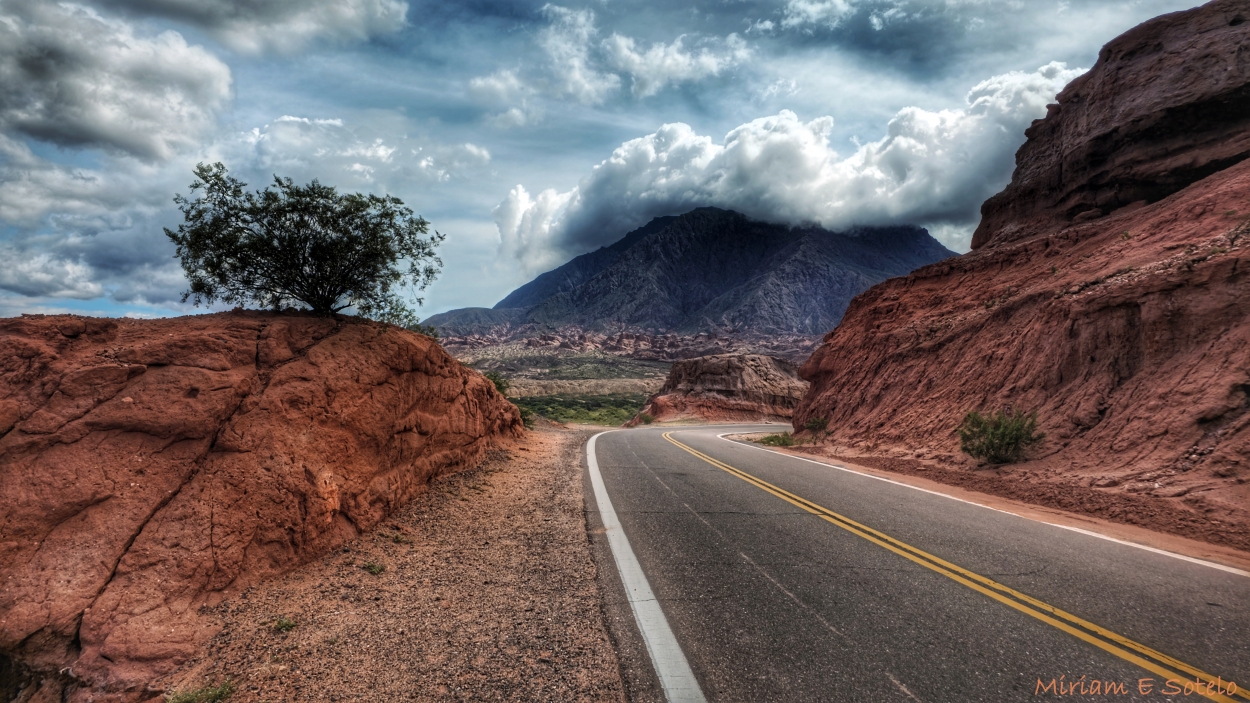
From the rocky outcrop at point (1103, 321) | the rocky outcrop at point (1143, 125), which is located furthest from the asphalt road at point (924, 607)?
the rocky outcrop at point (1143, 125)

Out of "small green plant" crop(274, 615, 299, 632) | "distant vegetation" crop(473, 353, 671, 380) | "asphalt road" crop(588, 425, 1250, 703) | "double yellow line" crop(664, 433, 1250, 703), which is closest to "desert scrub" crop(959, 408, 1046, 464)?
"asphalt road" crop(588, 425, 1250, 703)

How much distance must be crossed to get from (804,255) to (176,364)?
21208 cm

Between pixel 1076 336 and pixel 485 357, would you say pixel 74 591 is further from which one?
pixel 485 357

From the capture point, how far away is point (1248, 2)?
57.4ft

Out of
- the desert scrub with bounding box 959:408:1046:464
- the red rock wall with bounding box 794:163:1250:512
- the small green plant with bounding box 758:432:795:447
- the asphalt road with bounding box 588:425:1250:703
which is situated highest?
the red rock wall with bounding box 794:163:1250:512

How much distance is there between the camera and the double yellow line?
3.02 metres

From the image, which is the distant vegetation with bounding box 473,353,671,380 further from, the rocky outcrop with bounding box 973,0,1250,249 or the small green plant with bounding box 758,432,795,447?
the rocky outcrop with bounding box 973,0,1250,249

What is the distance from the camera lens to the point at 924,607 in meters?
3.98

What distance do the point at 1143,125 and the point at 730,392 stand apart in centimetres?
4090

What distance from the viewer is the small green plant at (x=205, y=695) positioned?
3.00 metres

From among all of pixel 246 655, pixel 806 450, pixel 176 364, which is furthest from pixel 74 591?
pixel 806 450

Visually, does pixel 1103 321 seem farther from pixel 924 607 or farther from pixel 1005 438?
pixel 924 607

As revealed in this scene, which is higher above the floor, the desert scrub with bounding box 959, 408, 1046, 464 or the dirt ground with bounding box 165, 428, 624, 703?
the desert scrub with bounding box 959, 408, 1046, 464

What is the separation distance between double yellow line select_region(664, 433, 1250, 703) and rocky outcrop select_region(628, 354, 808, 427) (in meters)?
44.8
